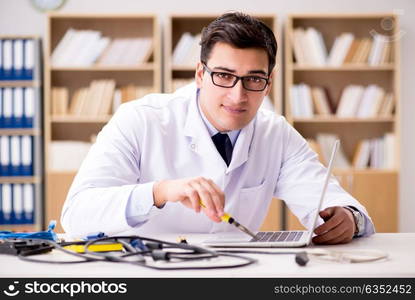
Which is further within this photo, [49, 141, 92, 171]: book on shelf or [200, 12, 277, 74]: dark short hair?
[49, 141, 92, 171]: book on shelf

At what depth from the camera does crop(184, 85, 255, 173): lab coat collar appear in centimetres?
187

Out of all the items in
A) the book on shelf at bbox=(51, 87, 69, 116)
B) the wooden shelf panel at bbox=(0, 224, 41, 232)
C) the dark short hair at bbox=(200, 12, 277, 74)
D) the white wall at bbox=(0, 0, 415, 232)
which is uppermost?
the white wall at bbox=(0, 0, 415, 232)

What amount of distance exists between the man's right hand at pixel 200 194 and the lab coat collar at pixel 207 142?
48 cm

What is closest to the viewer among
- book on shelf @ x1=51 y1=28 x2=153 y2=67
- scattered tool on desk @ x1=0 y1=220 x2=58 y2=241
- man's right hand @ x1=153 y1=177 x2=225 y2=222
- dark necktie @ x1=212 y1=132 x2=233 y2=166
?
man's right hand @ x1=153 y1=177 x2=225 y2=222

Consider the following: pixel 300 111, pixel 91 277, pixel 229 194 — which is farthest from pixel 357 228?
pixel 300 111

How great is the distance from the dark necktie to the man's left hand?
446 mm

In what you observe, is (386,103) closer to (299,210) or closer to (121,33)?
(121,33)

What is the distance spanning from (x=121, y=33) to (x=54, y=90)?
669 mm

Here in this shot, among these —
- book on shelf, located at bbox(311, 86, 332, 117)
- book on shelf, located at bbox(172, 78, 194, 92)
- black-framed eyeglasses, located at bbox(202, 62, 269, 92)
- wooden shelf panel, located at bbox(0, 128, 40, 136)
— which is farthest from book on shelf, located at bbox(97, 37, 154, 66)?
black-framed eyeglasses, located at bbox(202, 62, 269, 92)

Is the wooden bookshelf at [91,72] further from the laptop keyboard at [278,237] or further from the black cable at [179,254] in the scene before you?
the black cable at [179,254]

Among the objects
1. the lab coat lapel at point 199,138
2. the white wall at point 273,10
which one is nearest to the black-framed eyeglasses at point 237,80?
the lab coat lapel at point 199,138

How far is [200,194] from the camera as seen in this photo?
130cm

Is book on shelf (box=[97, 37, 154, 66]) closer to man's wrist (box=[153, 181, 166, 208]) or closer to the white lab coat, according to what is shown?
the white lab coat

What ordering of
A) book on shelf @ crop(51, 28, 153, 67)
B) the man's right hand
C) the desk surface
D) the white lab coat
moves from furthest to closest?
book on shelf @ crop(51, 28, 153, 67) → the white lab coat → the man's right hand → the desk surface
